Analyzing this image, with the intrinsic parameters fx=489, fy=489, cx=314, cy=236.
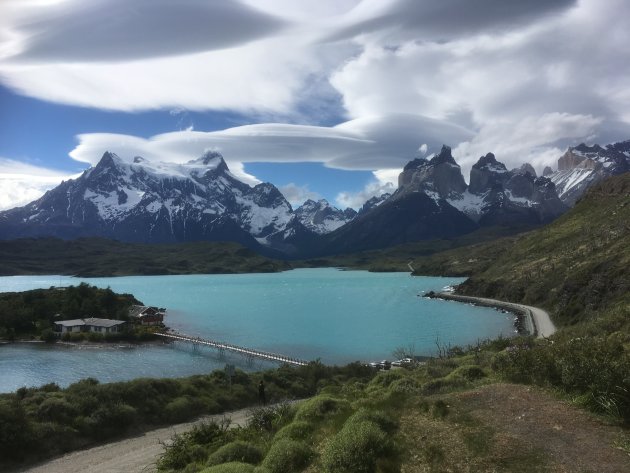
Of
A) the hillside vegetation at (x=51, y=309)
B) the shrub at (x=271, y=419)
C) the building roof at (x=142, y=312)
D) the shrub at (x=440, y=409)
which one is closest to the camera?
the shrub at (x=440, y=409)

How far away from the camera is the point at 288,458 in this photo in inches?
547

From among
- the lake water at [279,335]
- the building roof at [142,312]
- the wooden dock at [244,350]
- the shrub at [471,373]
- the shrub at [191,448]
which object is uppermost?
the shrub at [471,373]

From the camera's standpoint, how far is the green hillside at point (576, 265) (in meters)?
78.7

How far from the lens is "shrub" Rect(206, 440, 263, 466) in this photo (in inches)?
623

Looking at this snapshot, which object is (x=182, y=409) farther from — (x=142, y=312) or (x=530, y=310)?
(x=530, y=310)

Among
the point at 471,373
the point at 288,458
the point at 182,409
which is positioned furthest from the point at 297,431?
the point at 182,409

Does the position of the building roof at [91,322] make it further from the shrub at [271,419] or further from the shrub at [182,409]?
the shrub at [271,419]

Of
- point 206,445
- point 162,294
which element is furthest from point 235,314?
point 206,445

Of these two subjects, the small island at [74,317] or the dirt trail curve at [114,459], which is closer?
the dirt trail curve at [114,459]

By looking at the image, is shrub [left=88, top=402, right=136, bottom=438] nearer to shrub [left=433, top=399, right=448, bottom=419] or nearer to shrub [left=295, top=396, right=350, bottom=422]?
shrub [left=295, top=396, right=350, bottom=422]

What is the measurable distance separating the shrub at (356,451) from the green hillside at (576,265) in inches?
2338

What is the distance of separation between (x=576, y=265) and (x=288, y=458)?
10500 cm

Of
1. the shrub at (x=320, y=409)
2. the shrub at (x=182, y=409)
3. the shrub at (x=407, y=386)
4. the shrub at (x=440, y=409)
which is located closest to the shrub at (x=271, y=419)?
the shrub at (x=320, y=409)

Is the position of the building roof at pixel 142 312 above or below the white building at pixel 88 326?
above
